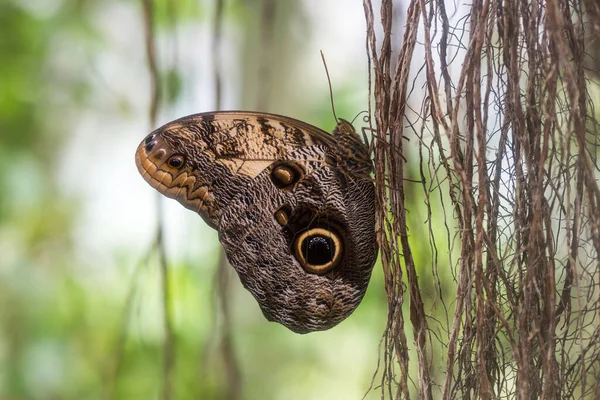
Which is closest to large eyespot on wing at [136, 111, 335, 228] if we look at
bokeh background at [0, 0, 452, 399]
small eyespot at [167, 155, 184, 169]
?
small eyespot at [167, 155, 184, 169]

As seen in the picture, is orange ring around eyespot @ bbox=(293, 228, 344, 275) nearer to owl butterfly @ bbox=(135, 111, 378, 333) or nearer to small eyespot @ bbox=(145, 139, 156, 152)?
owl butterfly @ bbox=(135, 111, 378, 333)

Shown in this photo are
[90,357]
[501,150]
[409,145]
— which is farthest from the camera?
[90,357]

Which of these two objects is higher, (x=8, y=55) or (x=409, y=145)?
(x=8, y=55)

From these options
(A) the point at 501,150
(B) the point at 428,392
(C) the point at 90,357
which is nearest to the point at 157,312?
(C) the point at 90,357

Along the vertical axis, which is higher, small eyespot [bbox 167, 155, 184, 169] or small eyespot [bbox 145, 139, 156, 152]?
small eyespot [bbox 145, 139, 156, 152]

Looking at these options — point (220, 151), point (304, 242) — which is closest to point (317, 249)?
point (304, 242)

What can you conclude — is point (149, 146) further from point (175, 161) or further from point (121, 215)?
point (121, 215)

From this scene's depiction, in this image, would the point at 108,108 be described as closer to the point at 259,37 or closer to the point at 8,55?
the point at 8,55

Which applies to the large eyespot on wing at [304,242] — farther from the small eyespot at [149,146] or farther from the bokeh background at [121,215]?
the bokeh background at [121,215]

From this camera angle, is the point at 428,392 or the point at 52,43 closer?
the point at 428,392
